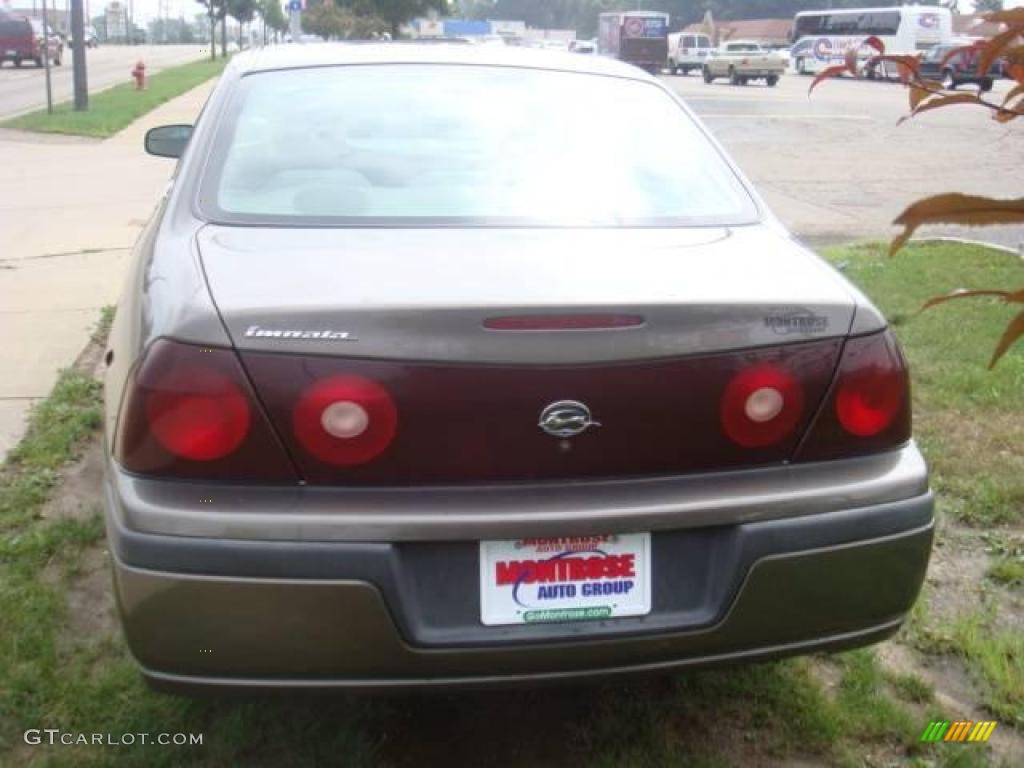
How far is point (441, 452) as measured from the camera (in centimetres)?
214

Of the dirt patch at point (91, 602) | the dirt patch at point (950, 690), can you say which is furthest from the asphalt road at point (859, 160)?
the dirt patch at point (91, 602)

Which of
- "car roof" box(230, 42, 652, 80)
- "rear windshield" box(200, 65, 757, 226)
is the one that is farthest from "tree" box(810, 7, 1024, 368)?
"car roof" box(230, 42, 652, 80)

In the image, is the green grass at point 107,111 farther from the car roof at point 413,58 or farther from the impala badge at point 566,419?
the impala badge at point 566,419

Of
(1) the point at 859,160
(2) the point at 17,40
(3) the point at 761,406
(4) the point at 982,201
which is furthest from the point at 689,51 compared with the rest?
(4) the point at 982,201

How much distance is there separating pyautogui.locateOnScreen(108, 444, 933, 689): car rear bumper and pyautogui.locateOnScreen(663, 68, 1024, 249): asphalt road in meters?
3.15

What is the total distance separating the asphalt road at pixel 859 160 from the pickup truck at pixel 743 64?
42.1 feet

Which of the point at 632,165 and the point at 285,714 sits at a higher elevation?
the point at 632,165

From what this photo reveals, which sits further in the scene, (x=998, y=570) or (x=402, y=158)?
(x=998, y=570)

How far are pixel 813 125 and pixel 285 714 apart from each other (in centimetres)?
2050

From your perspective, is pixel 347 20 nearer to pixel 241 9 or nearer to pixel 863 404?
pixel 241 9

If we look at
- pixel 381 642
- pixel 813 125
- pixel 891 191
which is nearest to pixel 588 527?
pixel 381 642

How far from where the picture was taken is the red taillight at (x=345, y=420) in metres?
2.09

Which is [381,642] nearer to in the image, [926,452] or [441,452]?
[441,452]

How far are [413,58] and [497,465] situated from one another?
183cm
